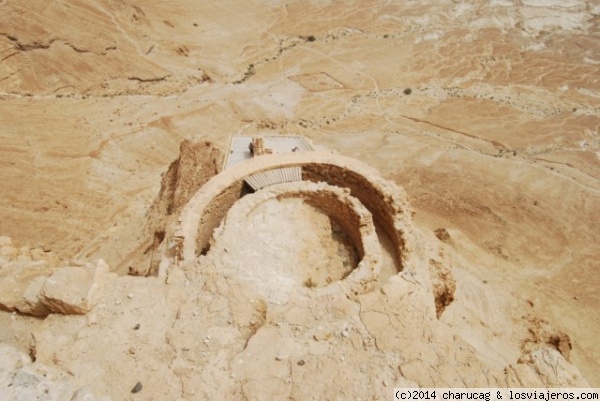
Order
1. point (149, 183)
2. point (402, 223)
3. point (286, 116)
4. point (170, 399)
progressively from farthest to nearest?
point (286, 116)
point (149, 183)
point (402, 223)
point (170, 399)

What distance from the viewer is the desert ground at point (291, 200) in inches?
202

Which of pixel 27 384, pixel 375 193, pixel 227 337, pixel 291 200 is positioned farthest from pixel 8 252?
pixel 375 193

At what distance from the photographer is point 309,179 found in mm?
10109

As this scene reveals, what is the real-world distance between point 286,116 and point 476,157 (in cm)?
977

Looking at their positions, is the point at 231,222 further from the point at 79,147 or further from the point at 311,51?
the point at 311,51

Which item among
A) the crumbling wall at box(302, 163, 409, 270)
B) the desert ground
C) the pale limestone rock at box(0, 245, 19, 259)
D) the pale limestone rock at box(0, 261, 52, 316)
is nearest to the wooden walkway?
the crumbling wall at box(302, 163, 409, 270)

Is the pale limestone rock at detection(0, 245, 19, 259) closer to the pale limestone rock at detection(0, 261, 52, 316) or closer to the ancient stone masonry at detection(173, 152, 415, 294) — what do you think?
the pale limestone rock at detection(0, 261, 52, 316)

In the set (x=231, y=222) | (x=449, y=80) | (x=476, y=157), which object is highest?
(x=231, y=222)

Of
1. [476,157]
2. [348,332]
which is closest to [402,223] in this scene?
[348,332]

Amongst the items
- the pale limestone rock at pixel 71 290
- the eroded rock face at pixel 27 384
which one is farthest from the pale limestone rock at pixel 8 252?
the eroded rock face at pixel 27 384

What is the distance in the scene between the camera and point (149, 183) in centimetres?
1334

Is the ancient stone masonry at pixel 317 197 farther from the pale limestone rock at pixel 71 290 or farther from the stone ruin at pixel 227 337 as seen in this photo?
the pale limestone rock at pixel 71 290

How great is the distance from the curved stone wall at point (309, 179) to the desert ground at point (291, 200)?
0.61m

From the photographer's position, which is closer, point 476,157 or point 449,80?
point 476,157
